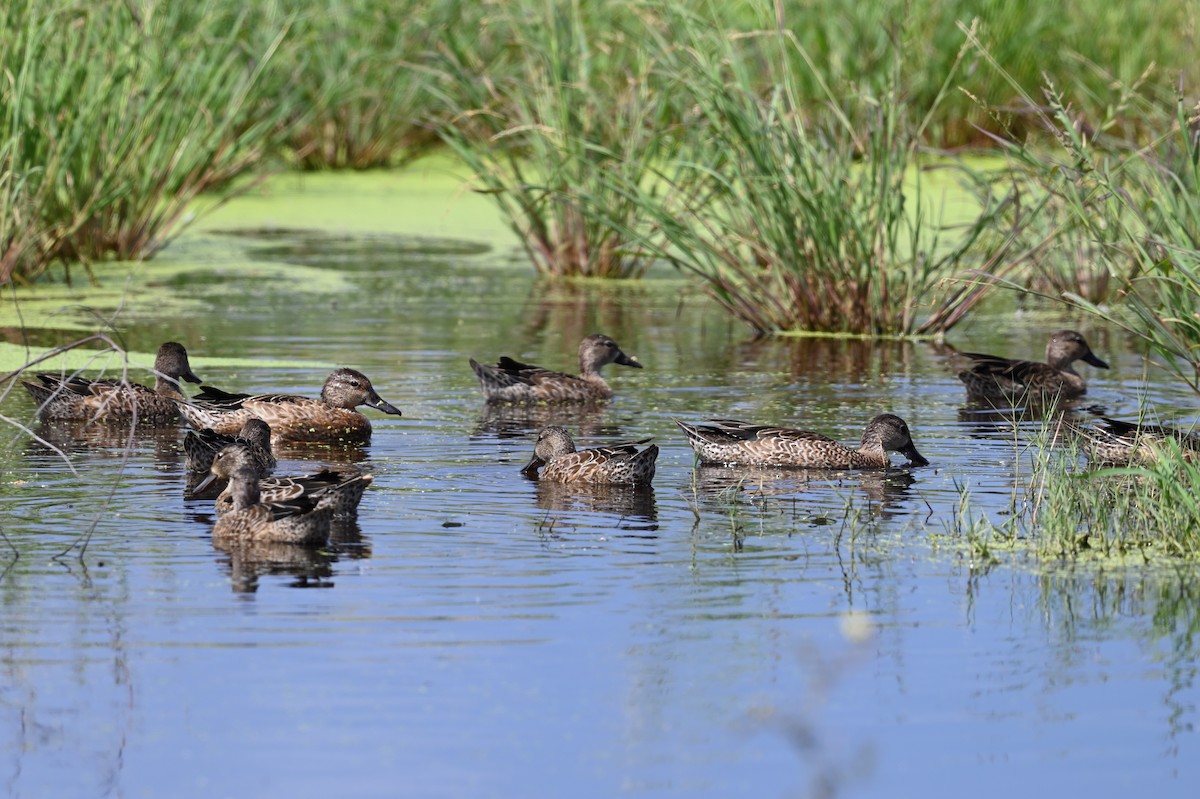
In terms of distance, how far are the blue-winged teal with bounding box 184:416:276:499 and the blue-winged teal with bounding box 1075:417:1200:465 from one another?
3.79 m

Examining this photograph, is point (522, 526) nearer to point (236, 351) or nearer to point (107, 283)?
point (236, 351)

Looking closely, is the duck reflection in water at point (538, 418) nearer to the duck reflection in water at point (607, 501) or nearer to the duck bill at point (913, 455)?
the duck reflection in water at point (607, 501)

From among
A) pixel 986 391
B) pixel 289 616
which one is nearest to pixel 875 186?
pixel 986 391

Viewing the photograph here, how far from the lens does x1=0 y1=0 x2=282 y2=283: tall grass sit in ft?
49.4

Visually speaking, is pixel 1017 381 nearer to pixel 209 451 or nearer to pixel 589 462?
pixel 589 462

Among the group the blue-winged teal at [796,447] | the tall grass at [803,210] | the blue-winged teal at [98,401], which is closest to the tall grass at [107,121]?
the blue-winged teal at [98,401]

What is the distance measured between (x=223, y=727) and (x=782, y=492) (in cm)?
415

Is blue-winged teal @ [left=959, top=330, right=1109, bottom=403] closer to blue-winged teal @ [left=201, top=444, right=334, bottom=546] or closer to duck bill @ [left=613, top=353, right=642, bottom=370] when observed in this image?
duck bill @ [left=613, top=353, right=642, bottom=370]

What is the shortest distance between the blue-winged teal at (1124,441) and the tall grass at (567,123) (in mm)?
6070

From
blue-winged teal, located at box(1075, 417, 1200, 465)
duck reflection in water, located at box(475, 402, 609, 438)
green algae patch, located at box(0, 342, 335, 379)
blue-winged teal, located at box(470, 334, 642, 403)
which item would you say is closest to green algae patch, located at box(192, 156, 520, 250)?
green algae patch, located at box(0, 342, 335, 379)

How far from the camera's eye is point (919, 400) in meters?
12.4

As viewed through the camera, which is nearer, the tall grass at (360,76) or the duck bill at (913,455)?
the duck bill at (913,455)

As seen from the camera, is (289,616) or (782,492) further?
(782,492)

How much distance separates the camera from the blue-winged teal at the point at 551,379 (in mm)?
12352
